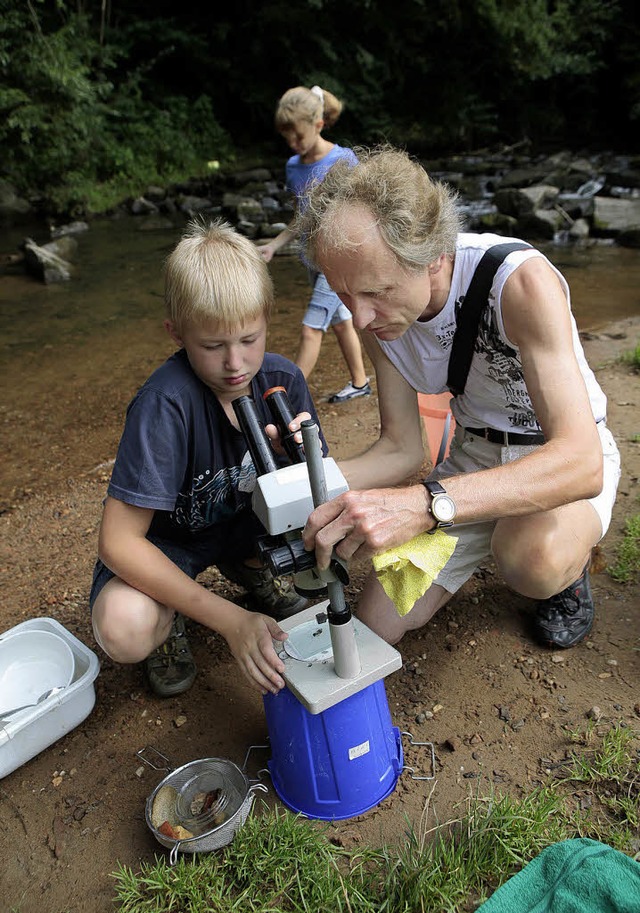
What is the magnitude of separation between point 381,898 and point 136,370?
4440 millimetres

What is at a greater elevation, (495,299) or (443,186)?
(443,186)

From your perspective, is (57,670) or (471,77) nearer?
(57,670)

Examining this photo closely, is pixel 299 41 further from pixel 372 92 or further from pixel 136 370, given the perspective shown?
pixel 136 370

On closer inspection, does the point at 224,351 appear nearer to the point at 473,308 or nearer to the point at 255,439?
the point at 255,439

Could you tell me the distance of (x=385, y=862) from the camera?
164 centimetres

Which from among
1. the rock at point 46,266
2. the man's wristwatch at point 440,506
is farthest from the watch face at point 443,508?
the rock at point 46,266

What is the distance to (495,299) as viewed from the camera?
188 cm

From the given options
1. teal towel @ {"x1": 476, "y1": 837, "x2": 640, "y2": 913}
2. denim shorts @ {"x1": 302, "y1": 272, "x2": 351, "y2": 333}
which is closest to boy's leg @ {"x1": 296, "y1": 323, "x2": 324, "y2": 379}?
denim shorts @ {"x1": 302, "y1": 272, "x2": 351, "y2": 333}

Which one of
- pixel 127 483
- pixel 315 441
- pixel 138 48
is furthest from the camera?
pixel 138 48

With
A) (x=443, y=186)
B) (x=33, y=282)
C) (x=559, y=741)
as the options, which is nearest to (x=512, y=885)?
(x=559, y=741)

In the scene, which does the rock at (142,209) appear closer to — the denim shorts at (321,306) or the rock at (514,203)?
the rock at (514,203)

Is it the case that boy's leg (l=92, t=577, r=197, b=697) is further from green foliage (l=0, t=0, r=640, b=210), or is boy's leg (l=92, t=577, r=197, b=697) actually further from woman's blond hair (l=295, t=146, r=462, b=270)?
green foliage (l=0, t=0, r=640, b=210)

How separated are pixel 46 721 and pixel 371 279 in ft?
4.92

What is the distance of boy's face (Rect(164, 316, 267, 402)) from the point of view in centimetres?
189
